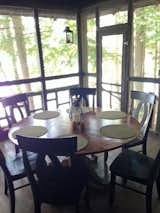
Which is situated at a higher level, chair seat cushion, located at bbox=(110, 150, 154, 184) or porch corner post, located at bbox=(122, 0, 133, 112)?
porch corner post, located at bbox=(122, 0, 133, 112)

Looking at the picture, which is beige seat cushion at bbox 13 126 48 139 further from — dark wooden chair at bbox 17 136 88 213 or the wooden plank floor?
the wooden plank floor

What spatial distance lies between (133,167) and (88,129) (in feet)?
1.84

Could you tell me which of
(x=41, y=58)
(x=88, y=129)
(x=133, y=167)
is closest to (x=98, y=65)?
(x=41, y=58)

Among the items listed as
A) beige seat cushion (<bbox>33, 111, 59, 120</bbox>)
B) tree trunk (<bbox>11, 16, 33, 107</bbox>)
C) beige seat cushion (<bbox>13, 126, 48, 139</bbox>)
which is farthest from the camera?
tree trunk (<bbox>11, 16, 33, 107</bbox>)

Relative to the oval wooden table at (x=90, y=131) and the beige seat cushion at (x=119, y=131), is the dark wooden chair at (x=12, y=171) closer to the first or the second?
the oval wooden table at (x=90, y=131)

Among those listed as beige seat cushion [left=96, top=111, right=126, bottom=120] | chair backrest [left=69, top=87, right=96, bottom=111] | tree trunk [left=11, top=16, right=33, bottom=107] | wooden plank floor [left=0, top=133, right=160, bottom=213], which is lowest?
wooden plank floor [left=0, top=133, right=160, bottom=213]

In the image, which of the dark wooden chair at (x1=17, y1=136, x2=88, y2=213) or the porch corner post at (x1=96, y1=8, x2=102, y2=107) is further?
the porch corner post at (x1=96, y1=8, x2=102, y2=107)

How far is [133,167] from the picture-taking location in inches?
70.7

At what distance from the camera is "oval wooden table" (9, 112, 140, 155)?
→ 5.21ft

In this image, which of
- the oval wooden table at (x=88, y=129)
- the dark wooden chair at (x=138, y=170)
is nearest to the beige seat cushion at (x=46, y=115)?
the oval wooden table at (x=88, y=129)

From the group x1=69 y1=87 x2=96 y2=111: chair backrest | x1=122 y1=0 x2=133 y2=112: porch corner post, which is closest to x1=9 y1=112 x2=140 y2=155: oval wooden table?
x1=69 y1=87 x2=96 y2=111: chair backrest

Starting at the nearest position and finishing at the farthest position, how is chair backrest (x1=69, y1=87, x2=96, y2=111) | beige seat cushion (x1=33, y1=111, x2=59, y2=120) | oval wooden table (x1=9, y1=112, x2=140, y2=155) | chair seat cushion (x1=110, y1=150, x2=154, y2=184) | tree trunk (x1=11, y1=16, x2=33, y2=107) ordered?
oval wooden table (x1=9, y1=112, x2=140, y2=155) → chair seat cushion (x1=110, y1=150, x2=154, y2=184) → beige seat cushion (x1=33, y1=111, x2=59, y2=120) → chair backrest (x1=69, y1=87, x2=96, y2=111) → tree trunk (x1=11, y1=16, x2=33, y2=107)

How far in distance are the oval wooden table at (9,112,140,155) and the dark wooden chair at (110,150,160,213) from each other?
0.30 meters

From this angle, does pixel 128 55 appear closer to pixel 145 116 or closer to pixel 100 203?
pixel 145 116
